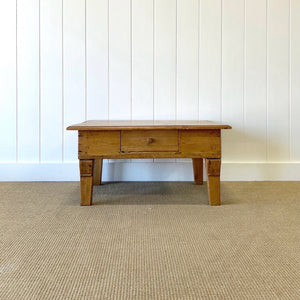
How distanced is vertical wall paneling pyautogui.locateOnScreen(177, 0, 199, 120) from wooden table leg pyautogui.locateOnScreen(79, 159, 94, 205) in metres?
0.74

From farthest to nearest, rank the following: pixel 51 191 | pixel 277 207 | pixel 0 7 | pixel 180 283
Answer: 1. pixel 0 7
2. pixel 51 191
3. pixel 277 207
4. pixel 180 283

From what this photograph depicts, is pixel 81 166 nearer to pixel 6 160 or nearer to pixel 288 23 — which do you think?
pixel 6 160

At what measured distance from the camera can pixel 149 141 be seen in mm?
1435

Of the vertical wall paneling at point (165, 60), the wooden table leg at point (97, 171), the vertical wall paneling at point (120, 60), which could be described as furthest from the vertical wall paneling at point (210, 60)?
the wooden table leg at point (97, 171)

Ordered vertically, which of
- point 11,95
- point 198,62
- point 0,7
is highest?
point 0,7

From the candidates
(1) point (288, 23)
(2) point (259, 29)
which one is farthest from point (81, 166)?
(1) point (288, 23)

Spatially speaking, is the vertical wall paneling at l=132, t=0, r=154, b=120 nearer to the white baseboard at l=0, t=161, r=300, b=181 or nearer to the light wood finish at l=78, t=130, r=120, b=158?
the white baseboard at l=0, t=161, r=300, b=181

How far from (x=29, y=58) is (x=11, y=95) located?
24 cm

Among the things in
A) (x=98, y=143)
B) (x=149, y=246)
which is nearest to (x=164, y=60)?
(x=98, y=143)

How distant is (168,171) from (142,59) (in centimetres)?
69

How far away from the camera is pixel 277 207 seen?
1.44m

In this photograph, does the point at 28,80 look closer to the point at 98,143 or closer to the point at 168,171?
the point at 98,143

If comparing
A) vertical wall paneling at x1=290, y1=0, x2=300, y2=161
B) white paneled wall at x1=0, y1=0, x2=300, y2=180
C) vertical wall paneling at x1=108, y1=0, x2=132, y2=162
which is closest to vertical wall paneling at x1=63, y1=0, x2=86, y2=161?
white paneled wall at x1=0, y1=0, x2=300, y2=180

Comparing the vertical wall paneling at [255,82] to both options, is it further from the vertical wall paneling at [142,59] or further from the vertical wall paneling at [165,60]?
the vertical wall paneling at [142,59]
